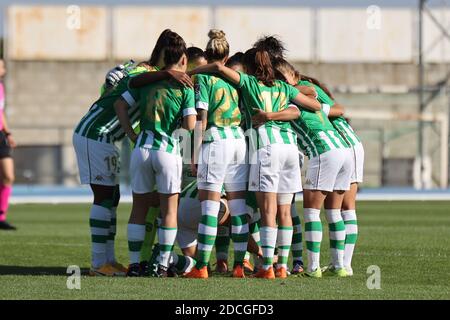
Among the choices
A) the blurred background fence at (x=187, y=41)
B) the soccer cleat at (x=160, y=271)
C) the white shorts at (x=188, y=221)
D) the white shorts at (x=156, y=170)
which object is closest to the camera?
the white shorts at (x=156, y=170)

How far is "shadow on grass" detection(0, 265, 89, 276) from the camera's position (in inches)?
374

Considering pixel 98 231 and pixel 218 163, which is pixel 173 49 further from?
pixel 98 231

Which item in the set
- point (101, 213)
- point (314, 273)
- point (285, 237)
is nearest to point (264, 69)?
point (285, 237)

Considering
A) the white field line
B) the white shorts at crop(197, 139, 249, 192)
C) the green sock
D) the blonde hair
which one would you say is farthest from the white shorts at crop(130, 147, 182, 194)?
the white field line

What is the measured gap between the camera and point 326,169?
9586 mm

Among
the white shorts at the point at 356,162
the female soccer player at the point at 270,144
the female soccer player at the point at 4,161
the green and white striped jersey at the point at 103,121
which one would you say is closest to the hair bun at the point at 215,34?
the female soccer player at the point at 270,144

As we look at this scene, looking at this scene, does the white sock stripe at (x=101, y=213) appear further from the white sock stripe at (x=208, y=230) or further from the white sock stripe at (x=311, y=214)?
the white sock stripe at (x=311, y=214)

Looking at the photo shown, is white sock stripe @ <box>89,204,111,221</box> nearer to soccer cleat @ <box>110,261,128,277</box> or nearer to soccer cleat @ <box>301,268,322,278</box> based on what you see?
soccer cleat @ <box>110,261,128,277</box>

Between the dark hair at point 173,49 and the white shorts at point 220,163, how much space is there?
717 millimetres

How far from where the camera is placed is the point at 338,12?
158 feet

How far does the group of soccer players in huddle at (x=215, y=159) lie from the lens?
9125 millimetres

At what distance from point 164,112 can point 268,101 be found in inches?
33.6

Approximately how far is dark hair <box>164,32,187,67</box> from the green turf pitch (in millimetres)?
1761
